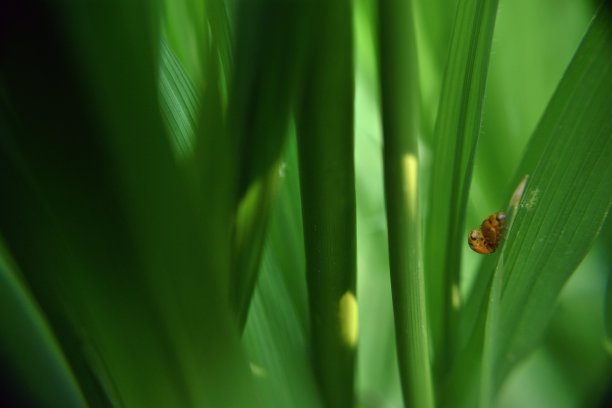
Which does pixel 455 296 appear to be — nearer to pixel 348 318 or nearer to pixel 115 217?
pixel 348 318

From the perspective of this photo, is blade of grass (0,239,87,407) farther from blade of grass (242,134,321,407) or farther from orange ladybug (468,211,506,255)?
orange ladybug (468,211,506,255)

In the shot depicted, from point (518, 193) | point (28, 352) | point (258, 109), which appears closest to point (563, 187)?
point (518, 193)

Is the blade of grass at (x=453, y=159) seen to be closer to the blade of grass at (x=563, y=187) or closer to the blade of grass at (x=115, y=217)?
the blade of grass at (x=563, y=187)

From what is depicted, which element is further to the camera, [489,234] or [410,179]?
[489,234]

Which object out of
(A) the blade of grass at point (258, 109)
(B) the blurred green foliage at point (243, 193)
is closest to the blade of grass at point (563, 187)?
(B) the blurred green foliage at point (243, 193)

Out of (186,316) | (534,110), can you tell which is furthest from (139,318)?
(534,110)

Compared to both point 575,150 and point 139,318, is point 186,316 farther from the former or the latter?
point 575,150
